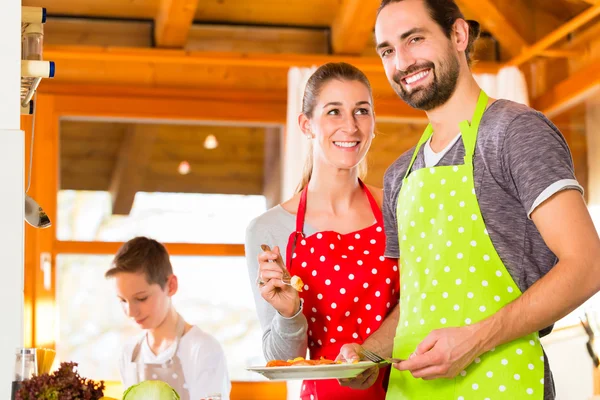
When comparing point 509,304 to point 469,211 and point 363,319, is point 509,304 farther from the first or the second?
point 363,319

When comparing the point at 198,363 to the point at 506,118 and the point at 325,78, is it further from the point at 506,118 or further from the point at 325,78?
the point at 506,118

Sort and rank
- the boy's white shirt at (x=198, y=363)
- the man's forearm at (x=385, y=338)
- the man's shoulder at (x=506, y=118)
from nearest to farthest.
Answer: the man's shoulder at (x=506, y=118) < the man's forearm at (x=385, y=338) < the boy's white shirt at (x=198, y=363)

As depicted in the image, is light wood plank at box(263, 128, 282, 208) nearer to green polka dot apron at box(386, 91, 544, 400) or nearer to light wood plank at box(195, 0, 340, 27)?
light wood plank at box(195, 0, 340, 27)

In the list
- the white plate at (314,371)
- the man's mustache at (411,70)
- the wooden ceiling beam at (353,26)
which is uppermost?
the wooden ceiling beam at (353,26)

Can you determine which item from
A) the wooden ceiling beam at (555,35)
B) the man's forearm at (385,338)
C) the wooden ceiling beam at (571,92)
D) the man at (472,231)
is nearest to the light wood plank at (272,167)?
the wooden ceiling beam at (555,35)

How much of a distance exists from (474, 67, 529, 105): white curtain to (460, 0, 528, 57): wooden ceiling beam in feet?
0.61

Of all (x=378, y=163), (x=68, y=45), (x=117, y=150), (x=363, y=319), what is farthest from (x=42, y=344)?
(x=363, y=319)

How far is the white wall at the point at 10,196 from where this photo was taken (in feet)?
5.46

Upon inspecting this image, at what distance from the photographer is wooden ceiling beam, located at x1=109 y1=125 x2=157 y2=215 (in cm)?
554

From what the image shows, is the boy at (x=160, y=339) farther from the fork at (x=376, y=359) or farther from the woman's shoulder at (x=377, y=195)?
the fork at (x=376, y=359)

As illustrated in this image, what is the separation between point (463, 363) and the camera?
1.79m

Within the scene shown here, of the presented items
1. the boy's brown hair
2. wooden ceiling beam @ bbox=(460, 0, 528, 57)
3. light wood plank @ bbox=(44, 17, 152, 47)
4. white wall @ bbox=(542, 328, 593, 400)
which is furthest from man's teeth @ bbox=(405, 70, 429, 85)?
→ light wood plank @ bbox=(44, 17, 152, 47)

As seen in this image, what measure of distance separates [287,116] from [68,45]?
1.36 m

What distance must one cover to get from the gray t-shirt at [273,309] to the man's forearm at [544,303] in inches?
26.5
